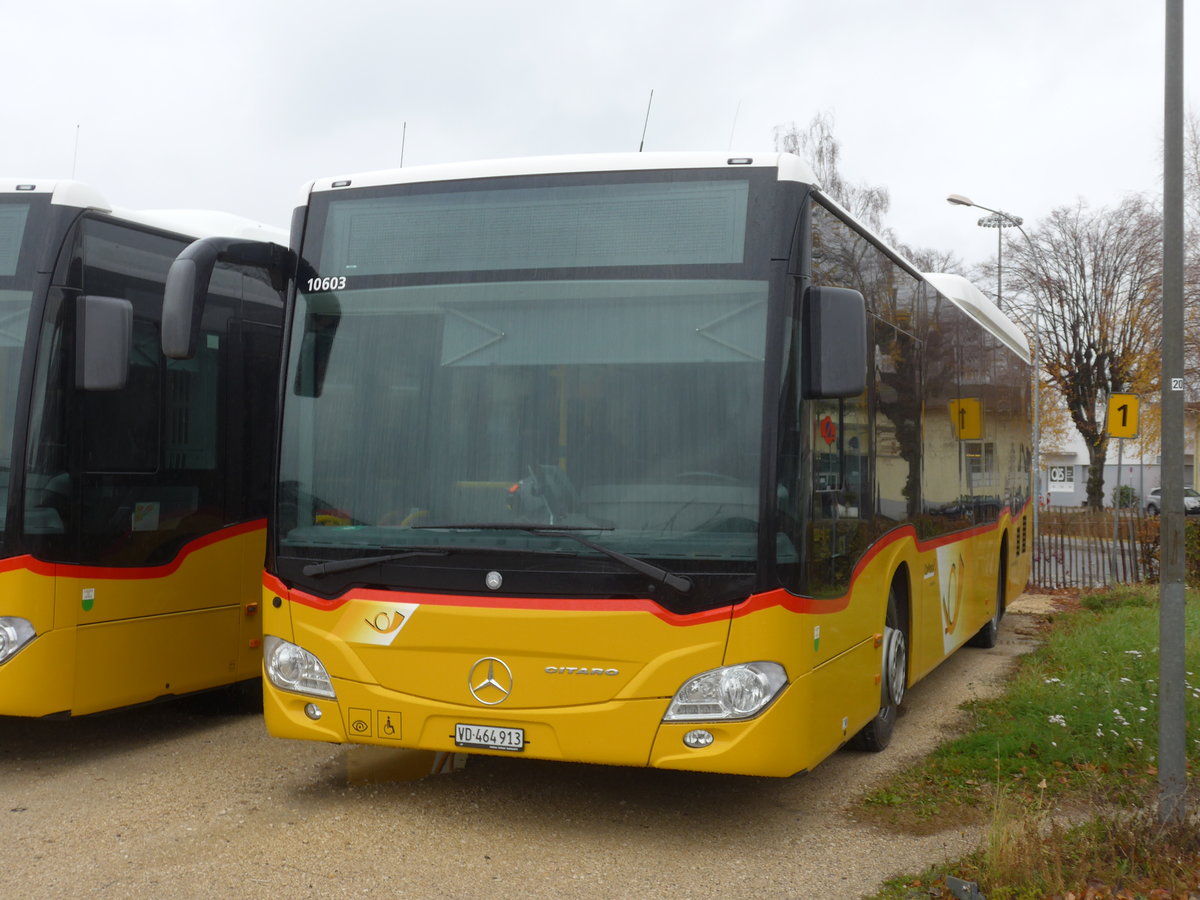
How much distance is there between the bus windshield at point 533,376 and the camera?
18.7 feet

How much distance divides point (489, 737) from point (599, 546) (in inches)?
39.8

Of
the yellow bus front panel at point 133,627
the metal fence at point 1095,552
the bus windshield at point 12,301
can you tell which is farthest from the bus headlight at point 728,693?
the metal fence at point 1095,552

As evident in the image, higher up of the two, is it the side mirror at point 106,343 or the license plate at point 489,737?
the side mirror at point 106,343

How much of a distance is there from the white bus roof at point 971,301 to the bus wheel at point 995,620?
87.6 inches

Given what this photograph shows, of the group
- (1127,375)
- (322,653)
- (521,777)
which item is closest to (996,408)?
(521,777)

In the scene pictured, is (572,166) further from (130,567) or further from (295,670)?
(130,567)

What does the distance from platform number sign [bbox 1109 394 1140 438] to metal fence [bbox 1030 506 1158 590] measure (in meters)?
3.61

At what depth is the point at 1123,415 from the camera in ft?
56.7

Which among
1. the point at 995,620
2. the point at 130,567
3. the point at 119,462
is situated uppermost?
the point at 119,462

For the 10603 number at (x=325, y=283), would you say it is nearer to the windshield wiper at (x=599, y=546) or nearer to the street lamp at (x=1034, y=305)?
the windshield wiper at (x=599, y=546)

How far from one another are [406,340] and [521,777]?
253cm

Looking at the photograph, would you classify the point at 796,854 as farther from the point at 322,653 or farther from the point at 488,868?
the point at 322,653

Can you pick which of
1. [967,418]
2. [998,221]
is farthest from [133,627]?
[998,221]

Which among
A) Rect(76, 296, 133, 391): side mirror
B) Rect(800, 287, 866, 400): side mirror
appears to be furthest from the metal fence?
Rect(76, 296, 133, 391): side mirror
